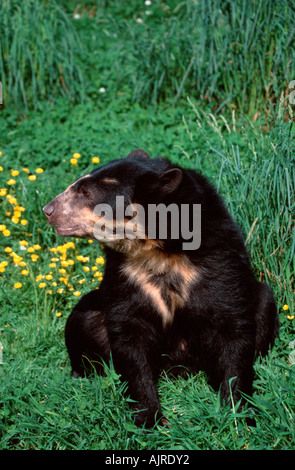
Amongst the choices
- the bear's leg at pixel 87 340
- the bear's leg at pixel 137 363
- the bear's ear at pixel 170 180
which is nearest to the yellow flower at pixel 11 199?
the bear's leg at pixel 87 340

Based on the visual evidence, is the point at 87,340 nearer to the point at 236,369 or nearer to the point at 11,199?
the point at 236,369

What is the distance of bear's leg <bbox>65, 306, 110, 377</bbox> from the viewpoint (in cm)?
357

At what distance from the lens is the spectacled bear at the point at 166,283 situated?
3.18m

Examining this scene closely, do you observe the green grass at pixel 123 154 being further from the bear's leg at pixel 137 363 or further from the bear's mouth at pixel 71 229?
the bear's mouth at pixel 71 229

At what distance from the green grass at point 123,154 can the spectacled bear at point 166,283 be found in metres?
0.14

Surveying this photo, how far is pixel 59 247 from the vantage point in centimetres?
439

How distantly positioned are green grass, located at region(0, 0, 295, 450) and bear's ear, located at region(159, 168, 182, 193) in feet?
3.14

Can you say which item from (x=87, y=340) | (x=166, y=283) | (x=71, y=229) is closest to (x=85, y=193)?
(x=71, y=229)

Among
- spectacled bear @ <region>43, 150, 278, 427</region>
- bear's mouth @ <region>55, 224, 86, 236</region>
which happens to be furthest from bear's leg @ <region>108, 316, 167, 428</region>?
bear's mouth @ <region>55, 224, 86, 236</region>

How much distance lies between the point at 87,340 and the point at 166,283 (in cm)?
63

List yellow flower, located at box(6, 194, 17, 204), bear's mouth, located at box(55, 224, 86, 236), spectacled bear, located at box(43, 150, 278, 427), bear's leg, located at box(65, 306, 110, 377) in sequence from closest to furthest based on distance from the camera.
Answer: spectacled bear, located at box(43, 150, 278, 427)
bear's mouth, located at box(55, 224, 86, 236)
bear's leg, located at box(65, 306, 110, 377)
yellow flower, located at box(6, 194, 17, 204)

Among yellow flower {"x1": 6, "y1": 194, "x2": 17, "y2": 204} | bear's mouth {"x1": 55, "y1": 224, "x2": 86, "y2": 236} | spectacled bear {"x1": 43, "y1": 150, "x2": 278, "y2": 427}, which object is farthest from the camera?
yellow flower {"x1": 6, "y1": 194, "x2": 17, "y2": 204}

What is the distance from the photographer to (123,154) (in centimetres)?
554

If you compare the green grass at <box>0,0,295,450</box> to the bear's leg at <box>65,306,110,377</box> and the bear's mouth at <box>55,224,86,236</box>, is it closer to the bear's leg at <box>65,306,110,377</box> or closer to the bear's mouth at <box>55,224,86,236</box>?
the bear's leg at <box>65,306,110,377</box>
